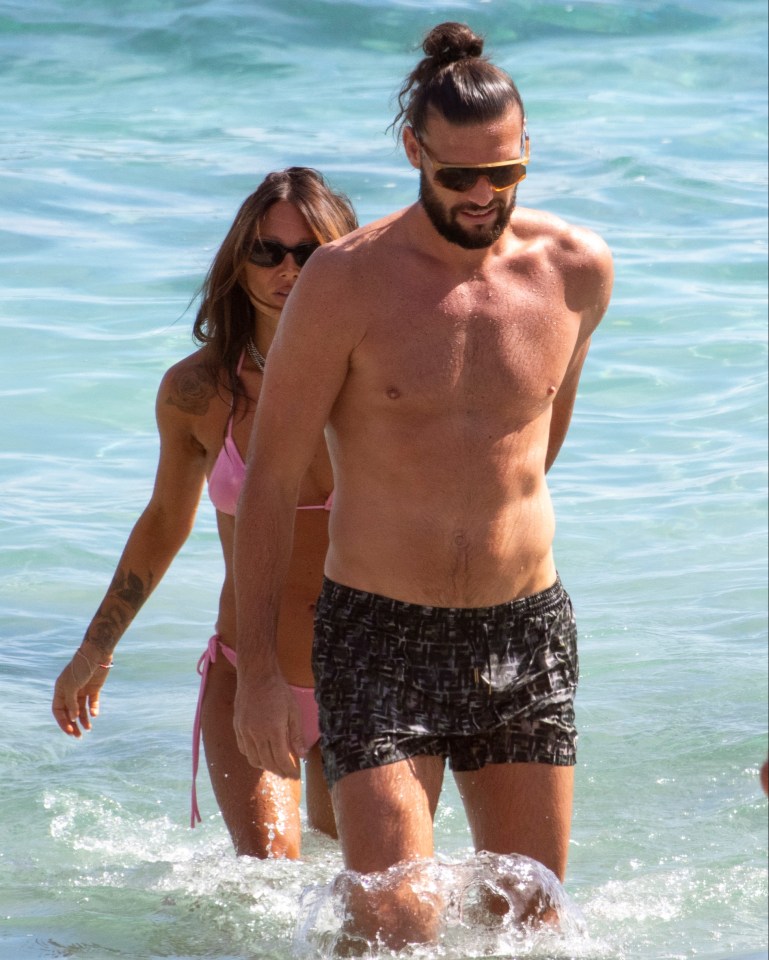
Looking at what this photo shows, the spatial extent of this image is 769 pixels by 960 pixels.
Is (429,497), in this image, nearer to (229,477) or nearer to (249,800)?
(229,477)

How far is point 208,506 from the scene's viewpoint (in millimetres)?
7641

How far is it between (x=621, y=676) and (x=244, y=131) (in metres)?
8.04

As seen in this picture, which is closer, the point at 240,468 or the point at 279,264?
the point at 240,468

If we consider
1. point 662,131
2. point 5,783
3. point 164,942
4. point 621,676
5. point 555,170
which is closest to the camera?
point 164,942

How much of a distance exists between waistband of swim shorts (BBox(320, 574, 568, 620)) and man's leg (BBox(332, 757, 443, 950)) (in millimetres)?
312

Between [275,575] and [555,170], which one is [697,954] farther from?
[555,170]

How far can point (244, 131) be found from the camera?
1272cm

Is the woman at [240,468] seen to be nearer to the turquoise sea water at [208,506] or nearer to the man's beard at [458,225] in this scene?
the turquoise sea water at [208,506]

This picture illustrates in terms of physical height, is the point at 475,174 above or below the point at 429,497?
above

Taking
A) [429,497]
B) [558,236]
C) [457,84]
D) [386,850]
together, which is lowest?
[386,850]

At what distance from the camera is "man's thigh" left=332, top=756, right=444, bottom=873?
2938 millimetres

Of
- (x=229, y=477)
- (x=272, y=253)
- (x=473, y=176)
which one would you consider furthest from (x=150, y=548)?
(x=473, y=176)

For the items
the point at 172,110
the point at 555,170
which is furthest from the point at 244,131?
the point at 555,170

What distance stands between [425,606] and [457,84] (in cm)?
105
